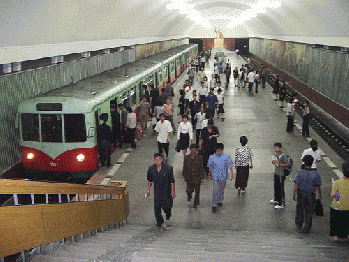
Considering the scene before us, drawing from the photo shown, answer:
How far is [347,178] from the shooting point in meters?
5.79

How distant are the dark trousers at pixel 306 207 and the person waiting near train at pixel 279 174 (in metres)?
1.03

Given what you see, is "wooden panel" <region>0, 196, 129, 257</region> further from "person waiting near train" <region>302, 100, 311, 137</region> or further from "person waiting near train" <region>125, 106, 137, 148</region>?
"person waiting near train" <region>302, 100, 311, 137</region>

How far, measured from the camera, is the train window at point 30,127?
9.18m

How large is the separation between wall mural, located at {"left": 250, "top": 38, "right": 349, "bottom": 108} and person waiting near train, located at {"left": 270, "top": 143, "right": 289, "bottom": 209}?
7.24 metres

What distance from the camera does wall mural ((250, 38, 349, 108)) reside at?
47.5 ft

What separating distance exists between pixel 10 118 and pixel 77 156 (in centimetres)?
204

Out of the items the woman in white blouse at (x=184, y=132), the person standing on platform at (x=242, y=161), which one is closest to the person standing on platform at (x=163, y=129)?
the woman in white blouse at (x=184, y=132)

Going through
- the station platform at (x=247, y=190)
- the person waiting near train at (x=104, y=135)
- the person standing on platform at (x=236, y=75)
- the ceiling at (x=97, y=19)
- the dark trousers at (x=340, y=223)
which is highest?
the ceiling at (x=97, y=19)

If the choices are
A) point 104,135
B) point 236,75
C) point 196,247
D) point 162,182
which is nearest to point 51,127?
point 104,135

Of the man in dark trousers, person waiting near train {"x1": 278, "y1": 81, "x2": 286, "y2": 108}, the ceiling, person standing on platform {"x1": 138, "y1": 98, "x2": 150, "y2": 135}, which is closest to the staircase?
the man in dark trousers

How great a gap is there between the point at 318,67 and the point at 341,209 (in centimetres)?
1416

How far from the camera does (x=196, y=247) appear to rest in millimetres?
5227

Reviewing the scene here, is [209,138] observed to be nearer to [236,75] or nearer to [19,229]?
[19,229]

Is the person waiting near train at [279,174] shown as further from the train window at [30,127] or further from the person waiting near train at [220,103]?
the person waiting near train at [220,103]
